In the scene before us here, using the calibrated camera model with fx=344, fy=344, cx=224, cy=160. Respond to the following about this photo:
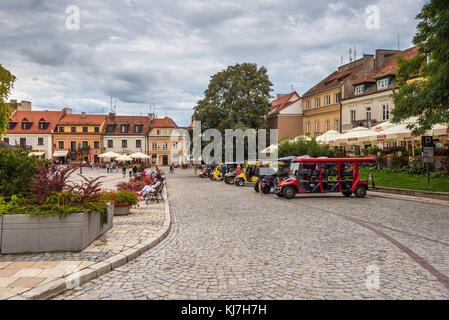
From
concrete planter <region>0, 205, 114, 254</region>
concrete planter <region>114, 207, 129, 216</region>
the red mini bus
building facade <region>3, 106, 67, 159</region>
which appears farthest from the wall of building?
building facade <region>3, 106, 67, 159</region>

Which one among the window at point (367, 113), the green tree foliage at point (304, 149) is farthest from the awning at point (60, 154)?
the window at point (367, 113)

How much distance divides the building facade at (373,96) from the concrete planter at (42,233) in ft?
111

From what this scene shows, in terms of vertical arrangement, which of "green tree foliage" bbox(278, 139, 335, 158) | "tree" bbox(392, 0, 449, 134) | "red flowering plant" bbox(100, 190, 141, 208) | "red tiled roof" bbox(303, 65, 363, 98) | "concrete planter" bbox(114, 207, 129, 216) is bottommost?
"concrete planter" bbox(114, 207, 129, 216)

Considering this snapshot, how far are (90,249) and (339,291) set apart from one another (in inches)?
175

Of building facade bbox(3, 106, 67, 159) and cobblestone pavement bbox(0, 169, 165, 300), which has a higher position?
building facade bbox(3, 106, 67, 159)

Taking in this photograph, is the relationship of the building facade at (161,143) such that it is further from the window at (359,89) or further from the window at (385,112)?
the window at (385,112)

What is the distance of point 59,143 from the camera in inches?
2783

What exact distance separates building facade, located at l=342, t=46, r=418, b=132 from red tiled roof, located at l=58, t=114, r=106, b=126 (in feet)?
173

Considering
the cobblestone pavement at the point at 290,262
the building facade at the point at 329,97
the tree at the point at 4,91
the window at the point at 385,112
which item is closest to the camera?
the cobblestone pavement at the point at 290,262

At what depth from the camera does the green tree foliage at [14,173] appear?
699 centimetres

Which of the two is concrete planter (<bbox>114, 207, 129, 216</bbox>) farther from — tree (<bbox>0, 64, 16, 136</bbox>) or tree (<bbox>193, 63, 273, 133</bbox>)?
tree (<bbox>193, 63, 273, 133</bbox>)

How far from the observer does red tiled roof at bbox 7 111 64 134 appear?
227 feet

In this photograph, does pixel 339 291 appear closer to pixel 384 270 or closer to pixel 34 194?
pixel 384 270
